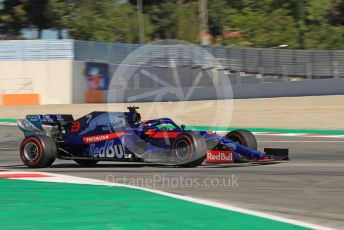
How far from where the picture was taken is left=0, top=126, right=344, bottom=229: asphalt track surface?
23.7 feet

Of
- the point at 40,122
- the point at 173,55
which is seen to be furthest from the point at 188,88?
the point at 40,122

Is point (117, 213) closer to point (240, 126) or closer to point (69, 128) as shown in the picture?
point (69, 128)

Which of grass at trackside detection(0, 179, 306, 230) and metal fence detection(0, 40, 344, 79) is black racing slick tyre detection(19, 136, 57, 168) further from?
metal fence detection(0, 40, 344, 79)

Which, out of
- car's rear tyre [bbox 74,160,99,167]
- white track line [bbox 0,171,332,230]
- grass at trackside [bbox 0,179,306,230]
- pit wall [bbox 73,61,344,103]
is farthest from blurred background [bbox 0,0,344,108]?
grass at trackside [bbox 0,179,306,230]

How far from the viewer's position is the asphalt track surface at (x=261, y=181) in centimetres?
723

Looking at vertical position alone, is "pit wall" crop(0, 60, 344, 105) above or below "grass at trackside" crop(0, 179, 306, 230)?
above

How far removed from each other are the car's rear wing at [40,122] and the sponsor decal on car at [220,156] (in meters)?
2.77

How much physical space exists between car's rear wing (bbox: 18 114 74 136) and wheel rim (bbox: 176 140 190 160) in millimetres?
2458

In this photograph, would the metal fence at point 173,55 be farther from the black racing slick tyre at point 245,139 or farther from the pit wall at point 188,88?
the black racing slick tyre at point 245,139

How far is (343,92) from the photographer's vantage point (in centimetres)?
2961

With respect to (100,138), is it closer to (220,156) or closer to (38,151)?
(38,151)

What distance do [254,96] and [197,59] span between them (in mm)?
8707

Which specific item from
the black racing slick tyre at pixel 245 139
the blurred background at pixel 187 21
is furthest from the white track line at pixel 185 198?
the blurred background at pixel 187 21

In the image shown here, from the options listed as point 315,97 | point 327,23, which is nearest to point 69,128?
point 315,97
